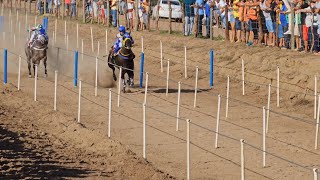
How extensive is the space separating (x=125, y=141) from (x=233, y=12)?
13484 mm

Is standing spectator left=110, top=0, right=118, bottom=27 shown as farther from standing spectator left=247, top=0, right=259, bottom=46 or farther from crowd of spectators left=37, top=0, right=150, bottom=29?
standing spectator left=247, top=0, right=259, bottom=46

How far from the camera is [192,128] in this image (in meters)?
22.5

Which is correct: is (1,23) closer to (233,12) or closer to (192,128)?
(233,12)

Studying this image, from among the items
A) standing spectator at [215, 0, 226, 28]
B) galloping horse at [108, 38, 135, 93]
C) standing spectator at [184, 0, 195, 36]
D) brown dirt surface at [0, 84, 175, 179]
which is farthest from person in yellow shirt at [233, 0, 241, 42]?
brown dirt surface at [0, 84, 175, 179]

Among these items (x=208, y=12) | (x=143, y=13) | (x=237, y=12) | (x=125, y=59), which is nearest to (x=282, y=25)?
(x=237, y=12)

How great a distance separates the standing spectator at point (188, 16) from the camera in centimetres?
3691

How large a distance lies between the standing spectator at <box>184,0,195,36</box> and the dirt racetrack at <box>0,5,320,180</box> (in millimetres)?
558

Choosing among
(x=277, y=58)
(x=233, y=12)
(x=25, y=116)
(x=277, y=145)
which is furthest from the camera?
(x=233, y=12)

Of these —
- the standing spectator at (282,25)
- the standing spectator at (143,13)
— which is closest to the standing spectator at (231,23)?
the standing spectator at (282,25)

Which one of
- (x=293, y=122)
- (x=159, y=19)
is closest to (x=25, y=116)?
(x=293, y=122)

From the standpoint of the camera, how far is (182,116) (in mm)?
24328

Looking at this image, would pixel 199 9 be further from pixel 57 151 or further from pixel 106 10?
pixel 57 151

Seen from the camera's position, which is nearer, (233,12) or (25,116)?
(25,116)

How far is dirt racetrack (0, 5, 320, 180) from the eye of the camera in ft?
60.2
